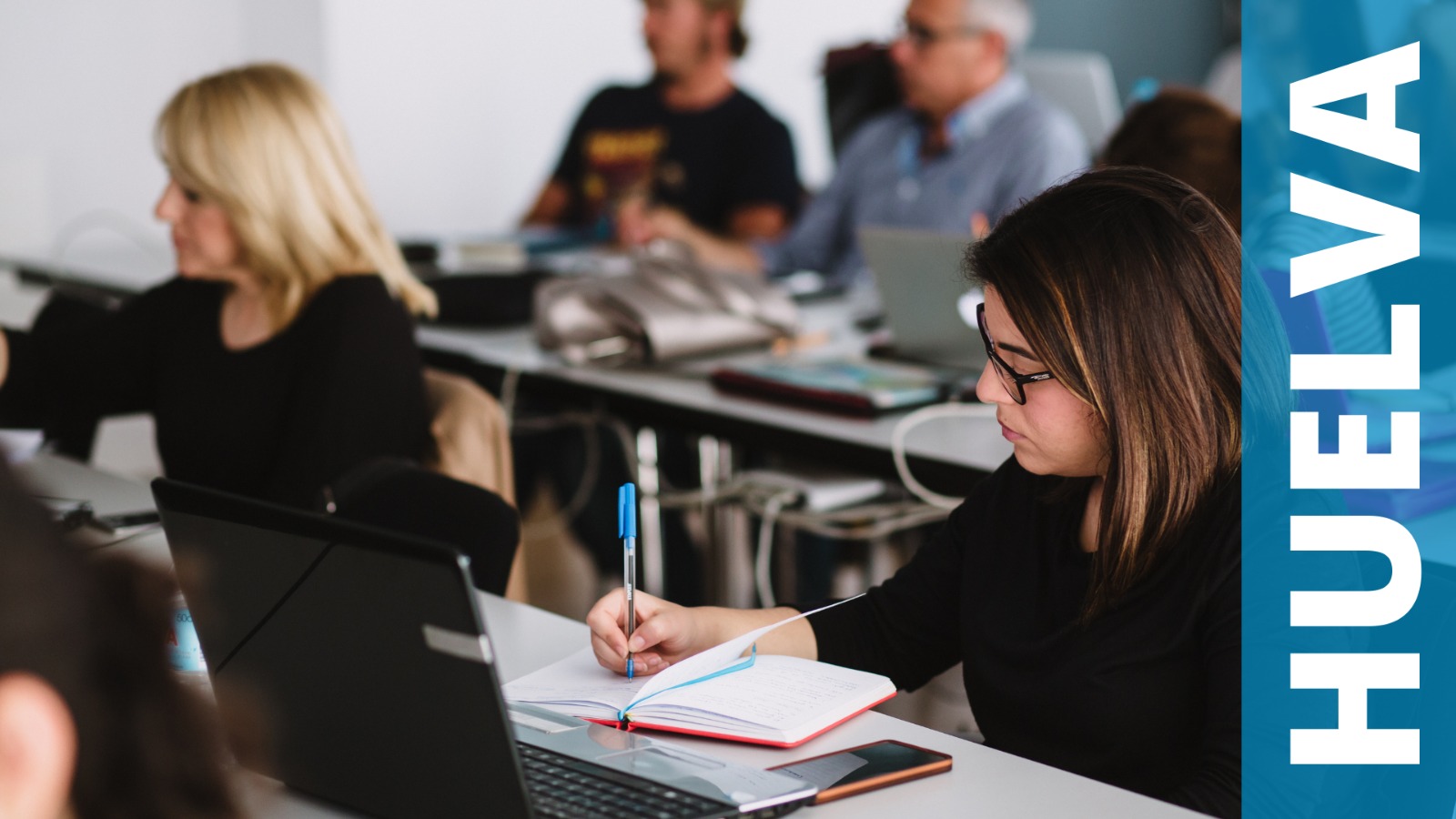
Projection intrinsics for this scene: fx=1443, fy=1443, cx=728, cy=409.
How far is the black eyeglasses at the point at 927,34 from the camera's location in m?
3.28

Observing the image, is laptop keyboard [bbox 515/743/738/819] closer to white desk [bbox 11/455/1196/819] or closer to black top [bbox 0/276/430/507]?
white desk [bbox 11/455/1196/819]

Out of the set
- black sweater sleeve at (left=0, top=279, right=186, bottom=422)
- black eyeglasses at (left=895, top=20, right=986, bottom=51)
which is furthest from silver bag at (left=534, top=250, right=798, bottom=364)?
black eyeglasses at (left=895, top=20, right=986, bottom=51)

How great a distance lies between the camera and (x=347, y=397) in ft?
6.56

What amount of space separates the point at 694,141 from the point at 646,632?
2865 mm

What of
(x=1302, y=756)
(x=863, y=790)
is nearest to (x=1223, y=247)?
(x=1302, y=756)

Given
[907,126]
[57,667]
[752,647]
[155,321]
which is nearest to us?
[57,667]

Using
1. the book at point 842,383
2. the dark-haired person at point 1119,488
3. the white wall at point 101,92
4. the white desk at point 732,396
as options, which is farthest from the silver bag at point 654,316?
the white wall at point 101,92

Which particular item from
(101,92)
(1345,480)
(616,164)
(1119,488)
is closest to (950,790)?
(1119,488)

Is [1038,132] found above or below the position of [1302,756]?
above

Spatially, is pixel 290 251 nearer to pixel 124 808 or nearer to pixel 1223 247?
pixel 1223 247

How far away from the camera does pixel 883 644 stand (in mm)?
1441

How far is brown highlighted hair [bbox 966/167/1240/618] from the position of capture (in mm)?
1188

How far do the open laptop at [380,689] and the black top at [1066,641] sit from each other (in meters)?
0.32

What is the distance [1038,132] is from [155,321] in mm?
1966
